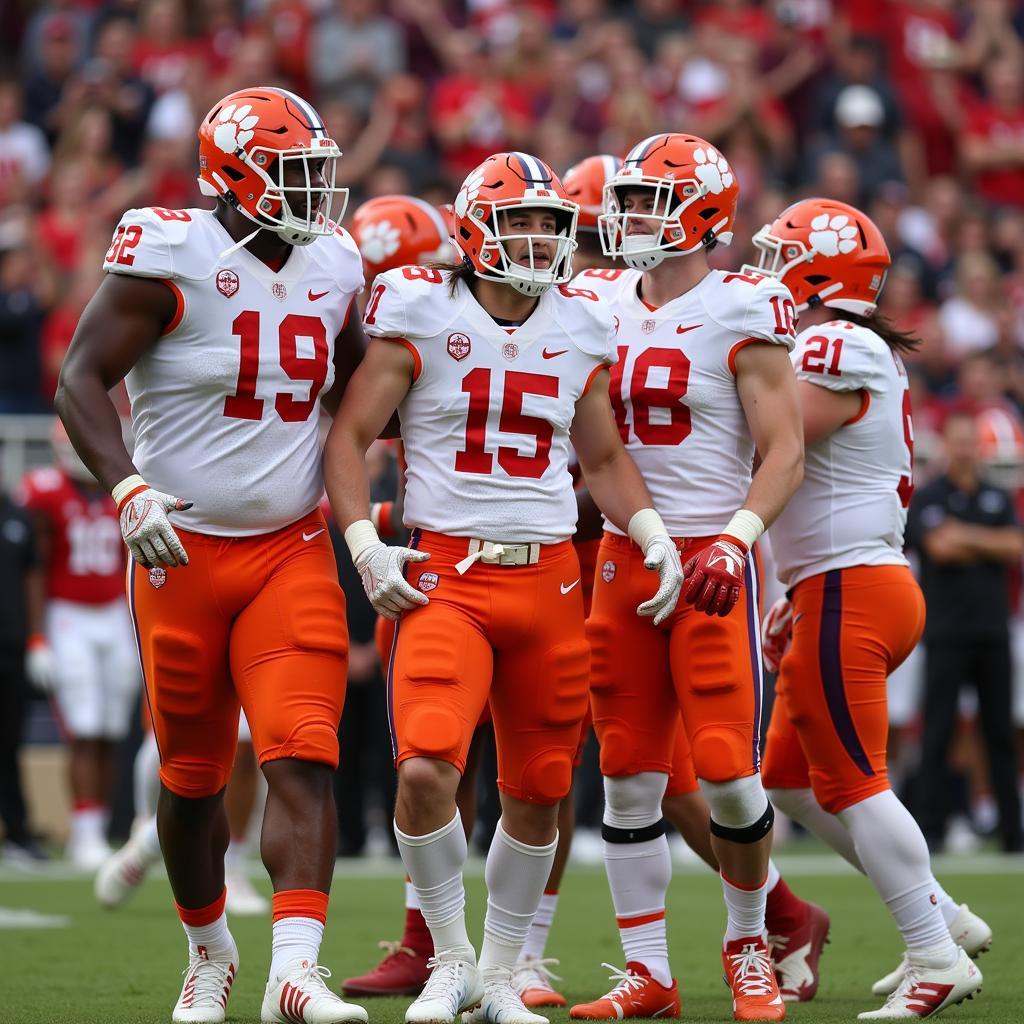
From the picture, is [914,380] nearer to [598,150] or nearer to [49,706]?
[598,150]

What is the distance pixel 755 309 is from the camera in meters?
5.27

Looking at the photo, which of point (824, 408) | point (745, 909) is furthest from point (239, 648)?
point (824, 408)

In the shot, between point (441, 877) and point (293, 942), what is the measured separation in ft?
1.42

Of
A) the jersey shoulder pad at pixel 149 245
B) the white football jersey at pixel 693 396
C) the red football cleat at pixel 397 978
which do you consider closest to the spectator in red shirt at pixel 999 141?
the white football jersey at pixel 693 396

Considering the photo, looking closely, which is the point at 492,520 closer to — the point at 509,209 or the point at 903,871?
the point at 509,209

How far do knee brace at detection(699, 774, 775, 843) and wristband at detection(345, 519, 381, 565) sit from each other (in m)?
1.09

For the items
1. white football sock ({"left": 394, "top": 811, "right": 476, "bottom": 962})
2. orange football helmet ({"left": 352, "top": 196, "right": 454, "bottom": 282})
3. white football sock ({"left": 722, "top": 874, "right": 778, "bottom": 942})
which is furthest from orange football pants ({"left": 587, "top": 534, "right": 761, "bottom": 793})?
orange football helmet ({"left": 352, "top": 196, "right": 454, "bottom": 282})

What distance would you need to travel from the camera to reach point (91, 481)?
10.7m

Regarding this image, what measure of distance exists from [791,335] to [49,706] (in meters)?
8.00

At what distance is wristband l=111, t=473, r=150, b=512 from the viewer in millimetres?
4617

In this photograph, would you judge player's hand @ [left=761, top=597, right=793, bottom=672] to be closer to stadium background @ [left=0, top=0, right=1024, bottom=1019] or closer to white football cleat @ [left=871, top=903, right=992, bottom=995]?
white football cleat @ [left=871, top=903, right=992, bottom=995]

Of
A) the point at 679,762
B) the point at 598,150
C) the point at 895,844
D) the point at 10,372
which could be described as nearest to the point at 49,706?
the point at 10,372

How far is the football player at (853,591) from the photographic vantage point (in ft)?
17.6

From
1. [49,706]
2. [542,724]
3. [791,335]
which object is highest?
[791,335]
